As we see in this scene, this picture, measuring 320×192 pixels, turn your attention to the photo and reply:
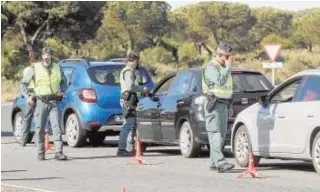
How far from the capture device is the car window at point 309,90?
1295 centimetres

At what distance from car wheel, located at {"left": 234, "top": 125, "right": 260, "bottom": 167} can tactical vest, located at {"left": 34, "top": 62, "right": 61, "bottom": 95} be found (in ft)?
10.3

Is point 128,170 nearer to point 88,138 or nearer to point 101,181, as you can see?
point 101,181

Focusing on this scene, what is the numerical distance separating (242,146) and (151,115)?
2.95 meters

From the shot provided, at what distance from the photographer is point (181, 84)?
1622 cm

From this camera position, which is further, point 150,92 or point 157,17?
point 157,17

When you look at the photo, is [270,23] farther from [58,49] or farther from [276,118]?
[276,118]

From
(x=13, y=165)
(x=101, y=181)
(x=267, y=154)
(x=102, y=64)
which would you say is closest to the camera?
(x=101, y=181)

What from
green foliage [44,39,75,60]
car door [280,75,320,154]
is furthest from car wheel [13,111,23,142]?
green foliage [44,39,75,60]

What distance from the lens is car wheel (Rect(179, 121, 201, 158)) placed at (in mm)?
15547

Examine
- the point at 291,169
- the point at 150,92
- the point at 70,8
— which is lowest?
the point at 291,169

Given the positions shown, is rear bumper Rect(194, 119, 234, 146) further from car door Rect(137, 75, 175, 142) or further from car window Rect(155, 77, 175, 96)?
car window Rect(155, 77, 175, 96)

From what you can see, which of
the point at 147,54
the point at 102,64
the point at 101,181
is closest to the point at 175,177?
the point at 101,181

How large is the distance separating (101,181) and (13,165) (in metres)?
2.96

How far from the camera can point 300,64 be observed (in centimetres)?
5462
